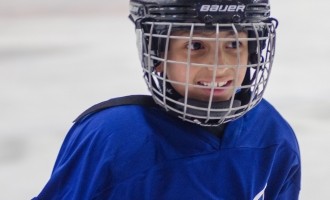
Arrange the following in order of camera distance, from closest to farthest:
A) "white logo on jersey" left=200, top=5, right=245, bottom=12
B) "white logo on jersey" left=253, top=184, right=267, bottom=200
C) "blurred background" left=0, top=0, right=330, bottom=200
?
1. "white logo on jersey" left=200, top=5, right=245, bottom=12
2. "white logo on jersey" left=253, top=184, right=267, bottom=200
3. "blurred background" left=0, top=0, right=330, bottom=200

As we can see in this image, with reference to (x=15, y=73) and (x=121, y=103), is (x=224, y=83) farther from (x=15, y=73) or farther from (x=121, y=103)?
(x=15, y=73)

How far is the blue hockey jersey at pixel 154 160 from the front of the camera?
85 centimetres

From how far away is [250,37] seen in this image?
2.85 feet

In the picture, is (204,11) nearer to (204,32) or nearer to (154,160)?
(204,32)

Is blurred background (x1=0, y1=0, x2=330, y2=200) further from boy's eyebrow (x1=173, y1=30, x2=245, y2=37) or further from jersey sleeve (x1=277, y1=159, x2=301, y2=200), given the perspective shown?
boy's eyebrow (x1=173, y1=30, x2=245, y2=37)

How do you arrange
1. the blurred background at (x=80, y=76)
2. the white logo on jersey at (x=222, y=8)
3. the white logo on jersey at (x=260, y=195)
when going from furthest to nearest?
1. the blurred background at (x=80, y=76)
2. the white logo on jersey at (x=260, y=195)
3. the white logo on jersey at (x=222, y=8)

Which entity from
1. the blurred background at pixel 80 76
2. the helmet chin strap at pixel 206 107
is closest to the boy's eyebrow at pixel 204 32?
the helmet chin strap at pixel 206 107

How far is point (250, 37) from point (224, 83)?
9 centimetres

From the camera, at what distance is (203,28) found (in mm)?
832

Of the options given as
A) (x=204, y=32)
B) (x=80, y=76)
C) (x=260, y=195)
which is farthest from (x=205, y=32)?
(x=80, y=76)

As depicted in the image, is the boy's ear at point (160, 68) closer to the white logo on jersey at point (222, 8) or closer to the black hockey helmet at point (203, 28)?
the black hockey helmet at point (203, 28)

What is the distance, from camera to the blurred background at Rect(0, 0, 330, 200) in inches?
68.6

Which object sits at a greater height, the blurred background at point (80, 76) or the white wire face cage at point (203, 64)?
the white wire face cage at point (203, 64)

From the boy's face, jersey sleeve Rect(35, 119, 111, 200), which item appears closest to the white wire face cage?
the boy's face
